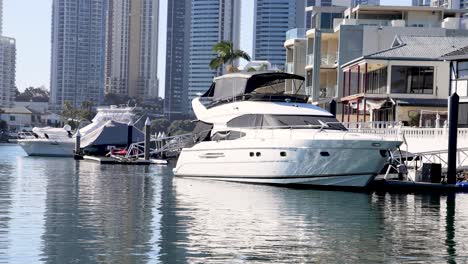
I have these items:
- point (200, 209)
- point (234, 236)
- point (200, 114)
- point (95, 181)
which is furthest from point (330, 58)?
point (234, 236)

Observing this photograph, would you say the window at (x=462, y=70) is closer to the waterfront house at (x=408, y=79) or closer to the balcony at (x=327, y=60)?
the waterfront house at (x=408, y=79)

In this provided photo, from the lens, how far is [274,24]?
188375 mm

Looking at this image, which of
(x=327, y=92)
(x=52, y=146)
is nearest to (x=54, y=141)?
(x=52, y=146)

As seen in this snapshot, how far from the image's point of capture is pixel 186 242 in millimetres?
20844

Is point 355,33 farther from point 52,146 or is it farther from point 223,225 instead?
point 223,225

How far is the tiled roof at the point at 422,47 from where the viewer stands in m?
55.8

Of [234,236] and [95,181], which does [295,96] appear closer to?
[95,181]

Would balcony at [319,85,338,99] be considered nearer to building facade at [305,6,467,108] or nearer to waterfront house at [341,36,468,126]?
building facade at [305,6,467,108]

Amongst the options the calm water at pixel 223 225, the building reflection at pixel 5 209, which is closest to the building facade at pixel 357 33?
the building reflection at pixel 5 209

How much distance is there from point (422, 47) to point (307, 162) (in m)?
24.4

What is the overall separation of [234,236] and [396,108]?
3431cm

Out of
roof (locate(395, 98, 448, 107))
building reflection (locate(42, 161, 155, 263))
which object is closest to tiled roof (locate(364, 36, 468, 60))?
roof (locate(395, 98, 448, 107))

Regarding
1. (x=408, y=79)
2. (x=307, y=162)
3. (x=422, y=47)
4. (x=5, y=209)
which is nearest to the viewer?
(x=5, y=209)

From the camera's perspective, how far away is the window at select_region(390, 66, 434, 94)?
56.2 m
